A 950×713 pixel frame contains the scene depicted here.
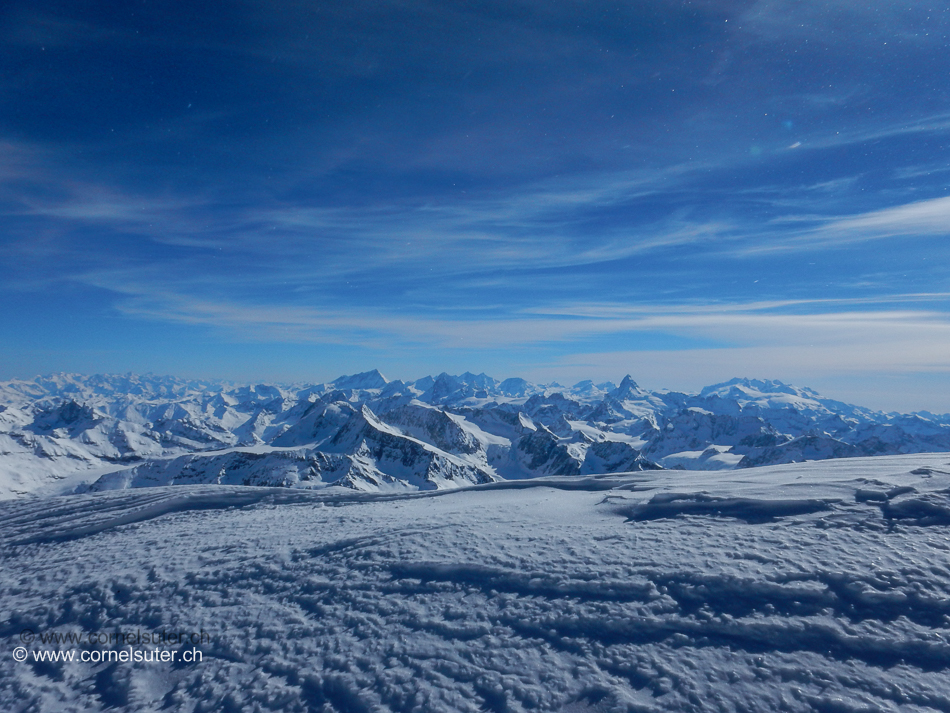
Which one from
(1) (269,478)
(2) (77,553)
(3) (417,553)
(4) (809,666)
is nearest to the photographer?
(4) (809,666)

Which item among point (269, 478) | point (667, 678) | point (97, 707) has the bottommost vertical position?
point (269, 478)

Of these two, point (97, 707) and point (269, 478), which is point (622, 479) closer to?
point (97, 707)

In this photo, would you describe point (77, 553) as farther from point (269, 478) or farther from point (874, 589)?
point (269, 478)

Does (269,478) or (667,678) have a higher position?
(667,678)

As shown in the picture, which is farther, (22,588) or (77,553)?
(77,553)

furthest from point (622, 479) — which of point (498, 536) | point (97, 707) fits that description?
point (97, 707)

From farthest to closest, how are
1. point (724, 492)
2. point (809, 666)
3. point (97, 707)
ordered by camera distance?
point (724, 492) → point (97, 707) → point (809, 666)
